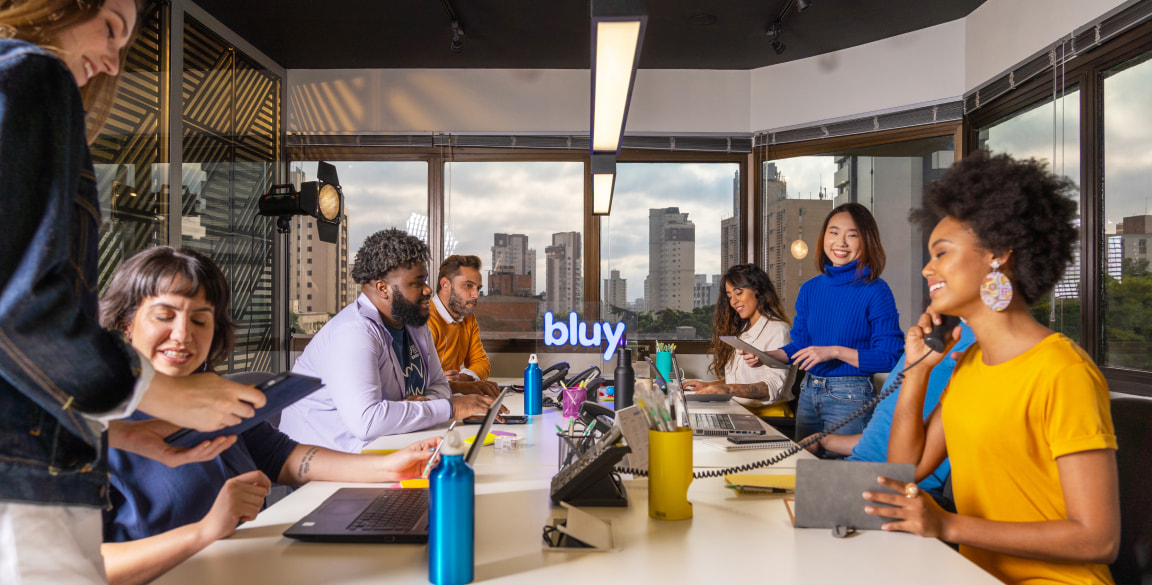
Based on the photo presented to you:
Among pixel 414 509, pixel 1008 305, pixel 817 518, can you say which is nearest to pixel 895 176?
pixel 1008 305

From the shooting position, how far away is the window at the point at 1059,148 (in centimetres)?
328

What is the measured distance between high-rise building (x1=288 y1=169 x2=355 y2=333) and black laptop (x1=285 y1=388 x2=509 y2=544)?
4.08m

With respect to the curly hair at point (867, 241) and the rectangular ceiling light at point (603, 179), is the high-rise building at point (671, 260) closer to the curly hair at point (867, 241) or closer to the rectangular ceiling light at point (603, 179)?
the rectangular ceiling light at point (603, 179)

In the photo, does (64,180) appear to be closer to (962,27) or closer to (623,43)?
(623,43)

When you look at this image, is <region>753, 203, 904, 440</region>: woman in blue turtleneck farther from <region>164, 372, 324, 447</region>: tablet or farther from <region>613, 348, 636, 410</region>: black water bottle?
<region>164, 372, 324, 447</region>: tablet

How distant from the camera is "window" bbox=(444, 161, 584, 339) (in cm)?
523

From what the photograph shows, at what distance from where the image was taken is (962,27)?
4250 millimetres

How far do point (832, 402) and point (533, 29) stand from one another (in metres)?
3.00

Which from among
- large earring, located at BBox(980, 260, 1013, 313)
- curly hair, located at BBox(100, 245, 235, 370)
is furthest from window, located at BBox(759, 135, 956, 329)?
curly hair, located at BBox(100, 245, 235, 370)

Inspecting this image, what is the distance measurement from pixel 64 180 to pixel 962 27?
191 inches

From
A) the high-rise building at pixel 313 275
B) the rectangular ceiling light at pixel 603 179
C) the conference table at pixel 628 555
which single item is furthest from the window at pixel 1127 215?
the high-rise building at pixel 313 275

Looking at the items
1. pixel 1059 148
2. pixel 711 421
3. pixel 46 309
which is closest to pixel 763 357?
pixel 711 421

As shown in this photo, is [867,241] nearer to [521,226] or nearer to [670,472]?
[670,472]

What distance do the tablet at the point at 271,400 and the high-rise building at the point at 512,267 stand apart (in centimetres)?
411
